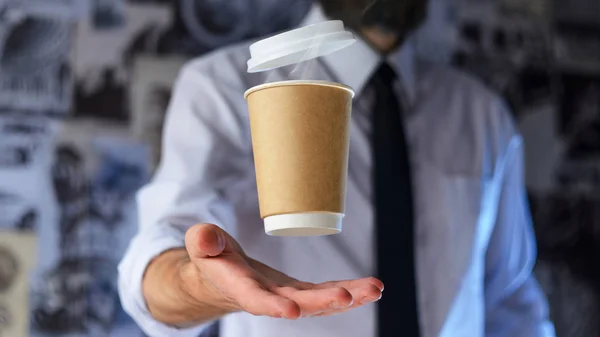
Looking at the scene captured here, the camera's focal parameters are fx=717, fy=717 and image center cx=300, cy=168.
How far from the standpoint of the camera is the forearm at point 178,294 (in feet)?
2.74

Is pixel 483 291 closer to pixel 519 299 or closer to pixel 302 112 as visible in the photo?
pixel 519 299

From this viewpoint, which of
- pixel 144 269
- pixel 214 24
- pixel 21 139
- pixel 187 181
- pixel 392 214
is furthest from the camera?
pixel 214 24

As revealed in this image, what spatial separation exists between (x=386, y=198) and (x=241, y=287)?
0.69 meters

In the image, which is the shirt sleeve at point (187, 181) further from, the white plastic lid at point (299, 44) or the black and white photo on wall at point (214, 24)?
the white plastic lid at point (299, 44)

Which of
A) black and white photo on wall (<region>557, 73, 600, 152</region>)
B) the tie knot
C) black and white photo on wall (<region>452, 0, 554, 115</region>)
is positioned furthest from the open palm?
black and white photo on wall (<region>557, 73, 600, 152</region>)

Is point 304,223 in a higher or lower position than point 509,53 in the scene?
lower

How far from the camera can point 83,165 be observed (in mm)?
1524

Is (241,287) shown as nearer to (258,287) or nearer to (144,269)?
(258,287)

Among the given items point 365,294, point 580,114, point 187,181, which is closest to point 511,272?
point 580,114

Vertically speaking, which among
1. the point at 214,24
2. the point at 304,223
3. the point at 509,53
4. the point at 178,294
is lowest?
the point at 178,294

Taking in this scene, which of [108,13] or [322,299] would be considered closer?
[322,299]

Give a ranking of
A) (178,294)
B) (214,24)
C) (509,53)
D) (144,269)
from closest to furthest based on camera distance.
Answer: (178,294)
(144,269)
(214,24)
(509,53)

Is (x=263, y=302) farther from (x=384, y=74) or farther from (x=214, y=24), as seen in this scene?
(x=214, y=24)

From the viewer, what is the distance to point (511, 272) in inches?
59.7
